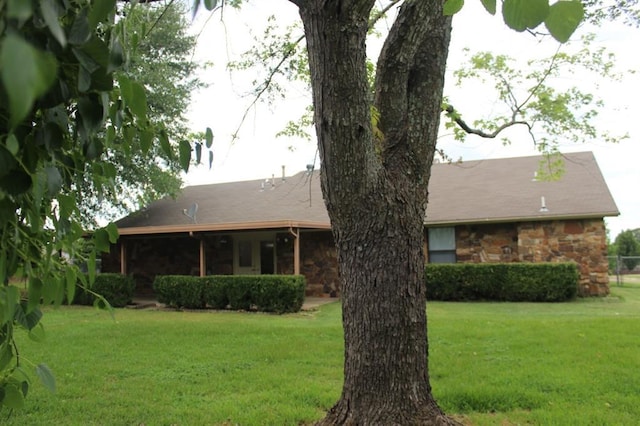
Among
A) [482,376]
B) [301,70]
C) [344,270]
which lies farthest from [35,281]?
[301,70]

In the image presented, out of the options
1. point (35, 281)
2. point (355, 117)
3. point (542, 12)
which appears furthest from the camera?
point (355, 117)

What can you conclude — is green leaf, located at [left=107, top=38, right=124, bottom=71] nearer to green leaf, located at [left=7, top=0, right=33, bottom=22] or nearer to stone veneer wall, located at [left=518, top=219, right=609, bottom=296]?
green leaf, located at [left=7, top=0, right=33, bottom=22]

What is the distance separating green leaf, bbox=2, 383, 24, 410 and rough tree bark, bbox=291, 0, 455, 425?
82.3 inches

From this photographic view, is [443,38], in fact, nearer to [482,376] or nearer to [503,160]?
[482,376]

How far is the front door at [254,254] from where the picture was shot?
57.7ft

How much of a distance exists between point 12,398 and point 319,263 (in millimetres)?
15315

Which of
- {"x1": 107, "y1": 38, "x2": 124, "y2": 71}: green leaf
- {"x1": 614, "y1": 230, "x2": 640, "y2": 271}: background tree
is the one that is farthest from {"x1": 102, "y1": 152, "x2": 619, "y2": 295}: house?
{"x1": 614, "y1": 230, "x2": 640, "y2": 271}: background tree

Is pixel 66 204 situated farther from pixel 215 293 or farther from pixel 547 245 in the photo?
pixel 547 245

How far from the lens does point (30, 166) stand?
1080 millimetres

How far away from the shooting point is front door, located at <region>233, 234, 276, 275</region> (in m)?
17.6

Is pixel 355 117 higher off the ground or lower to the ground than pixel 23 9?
higher

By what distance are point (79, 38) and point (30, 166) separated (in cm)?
35

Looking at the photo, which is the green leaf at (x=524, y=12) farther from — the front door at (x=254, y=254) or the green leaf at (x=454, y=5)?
the front door at (x=254, y=254)

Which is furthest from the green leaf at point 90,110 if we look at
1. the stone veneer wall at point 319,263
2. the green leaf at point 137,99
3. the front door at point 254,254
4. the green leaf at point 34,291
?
the front door at point 254,254
